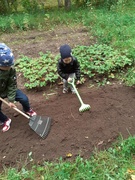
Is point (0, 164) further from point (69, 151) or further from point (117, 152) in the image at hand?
point (117, 152)

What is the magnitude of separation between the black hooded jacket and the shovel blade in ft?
2.54

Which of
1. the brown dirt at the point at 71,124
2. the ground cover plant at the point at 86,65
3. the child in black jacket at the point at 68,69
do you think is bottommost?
the brown dirt at the point at 71,124

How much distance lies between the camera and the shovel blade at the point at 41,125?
3.30 meters

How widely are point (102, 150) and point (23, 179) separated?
1.00 metres

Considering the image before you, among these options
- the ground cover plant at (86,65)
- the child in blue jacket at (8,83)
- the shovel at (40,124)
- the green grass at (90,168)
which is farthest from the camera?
the ground cover plant at (86,65)

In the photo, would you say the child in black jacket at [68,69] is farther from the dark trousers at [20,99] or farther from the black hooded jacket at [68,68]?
the dark trousers at [20,99]

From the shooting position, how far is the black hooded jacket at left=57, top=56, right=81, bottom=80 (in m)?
3.78

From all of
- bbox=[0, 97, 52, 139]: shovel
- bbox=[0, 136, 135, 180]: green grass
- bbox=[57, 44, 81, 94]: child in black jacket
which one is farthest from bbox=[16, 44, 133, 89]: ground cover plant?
bbox=[0, 136, 135, 180]: green grass

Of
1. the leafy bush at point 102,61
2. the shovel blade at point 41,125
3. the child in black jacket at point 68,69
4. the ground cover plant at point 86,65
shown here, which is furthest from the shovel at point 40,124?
the leafy bush at point 102,61

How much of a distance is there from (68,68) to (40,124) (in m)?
1.01

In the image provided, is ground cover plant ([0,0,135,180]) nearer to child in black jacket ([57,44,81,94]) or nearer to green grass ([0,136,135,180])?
green grass ([0,136,135,180])

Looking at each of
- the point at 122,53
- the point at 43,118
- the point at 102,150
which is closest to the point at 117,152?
the point at 102,150

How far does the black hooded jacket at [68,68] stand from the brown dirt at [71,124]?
41cm

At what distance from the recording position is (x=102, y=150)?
3016mm
